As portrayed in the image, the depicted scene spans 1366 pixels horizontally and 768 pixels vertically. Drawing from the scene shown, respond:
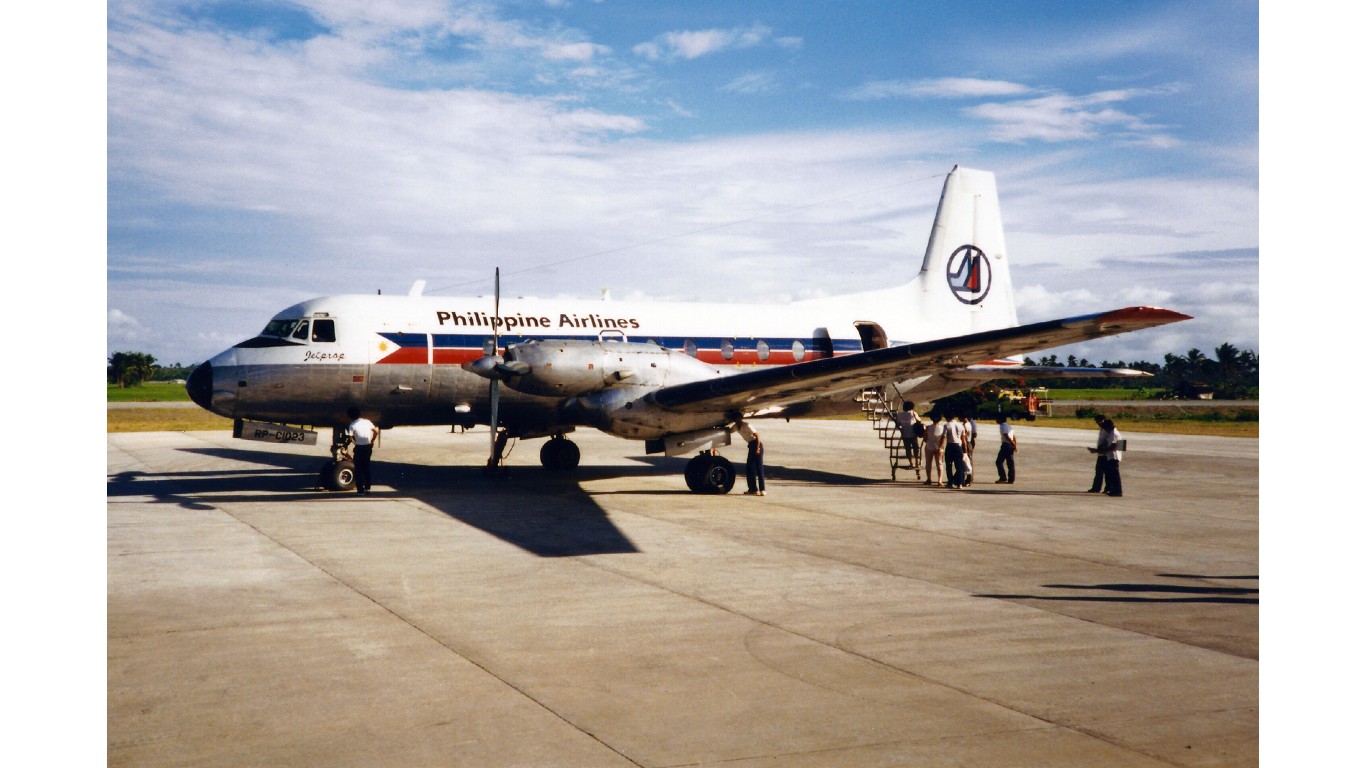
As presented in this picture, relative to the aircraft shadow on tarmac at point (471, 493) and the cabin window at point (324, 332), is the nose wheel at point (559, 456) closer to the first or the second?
the aircraft shadow on tarmac at point (471, 493)

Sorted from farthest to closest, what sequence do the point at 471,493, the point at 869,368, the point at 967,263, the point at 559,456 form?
the point at 967,263 → the point at 559,456 → the point at 471,493 → the point at 869,368

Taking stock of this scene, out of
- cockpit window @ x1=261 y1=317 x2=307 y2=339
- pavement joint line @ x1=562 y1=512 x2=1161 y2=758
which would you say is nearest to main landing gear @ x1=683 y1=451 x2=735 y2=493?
pavement joint line @ x1=562 y1=512 x2=1161 y2=758

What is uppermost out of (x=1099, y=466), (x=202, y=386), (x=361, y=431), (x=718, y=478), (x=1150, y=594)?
(x=202, y=386)

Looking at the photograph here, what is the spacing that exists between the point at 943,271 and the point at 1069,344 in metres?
10.6

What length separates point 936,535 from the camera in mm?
13273

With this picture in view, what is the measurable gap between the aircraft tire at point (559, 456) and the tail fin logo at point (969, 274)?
1004 centimetres

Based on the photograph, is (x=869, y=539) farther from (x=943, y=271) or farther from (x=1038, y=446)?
(x=1038, y=446)

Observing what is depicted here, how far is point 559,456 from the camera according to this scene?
70.1 ft

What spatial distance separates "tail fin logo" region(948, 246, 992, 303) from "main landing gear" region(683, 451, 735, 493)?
898cm

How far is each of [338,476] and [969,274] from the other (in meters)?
15.3

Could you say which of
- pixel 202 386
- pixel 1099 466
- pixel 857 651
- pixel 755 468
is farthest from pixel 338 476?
pixel 1099 466

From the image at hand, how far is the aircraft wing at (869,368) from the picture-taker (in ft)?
41.7

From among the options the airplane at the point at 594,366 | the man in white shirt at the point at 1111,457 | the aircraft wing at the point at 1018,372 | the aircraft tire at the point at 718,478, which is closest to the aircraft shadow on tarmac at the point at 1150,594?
the airplane at the point at 594,366

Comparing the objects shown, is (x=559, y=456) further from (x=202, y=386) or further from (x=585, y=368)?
(x=202, y=386)
